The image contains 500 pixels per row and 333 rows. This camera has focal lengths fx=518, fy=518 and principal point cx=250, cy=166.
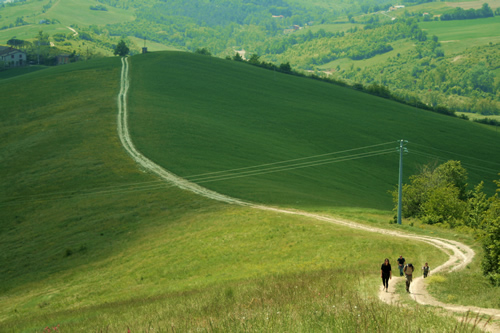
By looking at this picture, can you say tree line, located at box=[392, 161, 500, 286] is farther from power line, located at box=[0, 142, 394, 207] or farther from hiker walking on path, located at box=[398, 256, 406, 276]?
power line, located at box=[0, 142, 394, 207]

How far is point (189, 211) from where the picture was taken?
4766 cm

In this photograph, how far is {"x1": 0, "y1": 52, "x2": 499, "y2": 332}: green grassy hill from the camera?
2187 centimetres

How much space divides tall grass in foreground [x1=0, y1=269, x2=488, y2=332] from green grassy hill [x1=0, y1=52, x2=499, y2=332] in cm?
11

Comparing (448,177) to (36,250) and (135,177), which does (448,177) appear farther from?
(36,250)

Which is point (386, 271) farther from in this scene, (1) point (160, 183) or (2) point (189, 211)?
(1) point (160, 183)

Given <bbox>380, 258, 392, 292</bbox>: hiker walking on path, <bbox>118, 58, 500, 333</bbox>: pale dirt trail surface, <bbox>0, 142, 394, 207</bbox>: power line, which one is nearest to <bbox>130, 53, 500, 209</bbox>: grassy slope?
<bbox>0, 142, 394, 207</bbox>: power line

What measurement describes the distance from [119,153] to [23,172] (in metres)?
11.2

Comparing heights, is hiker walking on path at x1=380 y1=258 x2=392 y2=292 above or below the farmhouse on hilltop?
below

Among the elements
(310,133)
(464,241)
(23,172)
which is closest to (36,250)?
(23,172)

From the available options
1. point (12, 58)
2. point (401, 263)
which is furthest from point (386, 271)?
point (12, 58)

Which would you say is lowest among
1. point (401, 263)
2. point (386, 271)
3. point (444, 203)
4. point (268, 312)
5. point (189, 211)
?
point (444, 203)

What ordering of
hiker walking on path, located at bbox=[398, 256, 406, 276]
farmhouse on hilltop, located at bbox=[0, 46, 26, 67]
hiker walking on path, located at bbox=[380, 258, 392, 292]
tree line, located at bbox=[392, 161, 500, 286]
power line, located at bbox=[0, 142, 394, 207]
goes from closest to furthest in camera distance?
hiker walking on path, located at bbox=[380, 258, 392, 292] → hiker walking on path, located at bbox=[398, 256, 406, 276] → tree line, located at bbox=[392, 161, 500, 286] → power line, located at bbox=[0, 142, 394, 207] → farmhouse on hilltop, located at bbox=[0, 46, 26, 67]

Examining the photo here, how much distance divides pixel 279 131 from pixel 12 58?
13787 cm

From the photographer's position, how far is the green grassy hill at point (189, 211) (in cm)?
2187
